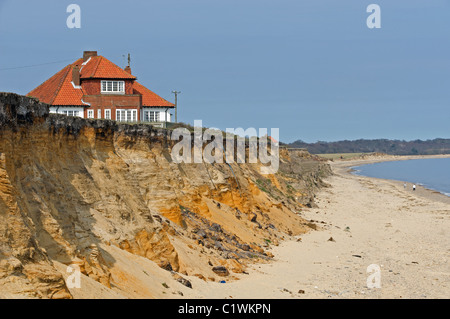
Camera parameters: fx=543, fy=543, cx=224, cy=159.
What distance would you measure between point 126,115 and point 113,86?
2640 mm

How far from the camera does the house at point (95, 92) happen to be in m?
42.5

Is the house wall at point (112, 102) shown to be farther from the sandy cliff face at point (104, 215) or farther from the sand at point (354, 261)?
the sand at point (354, 261)

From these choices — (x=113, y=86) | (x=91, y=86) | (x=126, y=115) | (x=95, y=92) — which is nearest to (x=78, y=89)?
(x=91, y=86)

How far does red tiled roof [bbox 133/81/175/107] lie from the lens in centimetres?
4838

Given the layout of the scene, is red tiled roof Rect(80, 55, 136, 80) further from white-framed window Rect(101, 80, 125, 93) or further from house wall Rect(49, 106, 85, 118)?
house wall Rect(49, 106, 85, 118)

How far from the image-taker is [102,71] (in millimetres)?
44688

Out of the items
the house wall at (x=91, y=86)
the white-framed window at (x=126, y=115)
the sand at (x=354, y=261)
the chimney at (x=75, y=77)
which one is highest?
the chimney at (x=75, y=77)

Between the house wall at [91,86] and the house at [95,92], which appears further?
the house wall at [91,86]

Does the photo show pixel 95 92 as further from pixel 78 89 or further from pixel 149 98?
pixel 149 98

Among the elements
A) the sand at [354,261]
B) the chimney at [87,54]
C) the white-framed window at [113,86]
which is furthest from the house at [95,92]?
the sand at [354,261]

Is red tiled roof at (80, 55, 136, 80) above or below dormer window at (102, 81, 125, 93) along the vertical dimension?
above

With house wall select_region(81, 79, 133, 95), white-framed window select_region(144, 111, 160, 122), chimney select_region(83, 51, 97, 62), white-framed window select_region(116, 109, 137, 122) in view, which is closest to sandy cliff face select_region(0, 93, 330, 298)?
white-framed window select_region(116, 109, 137, 122)

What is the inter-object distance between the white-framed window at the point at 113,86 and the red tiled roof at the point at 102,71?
49cm
